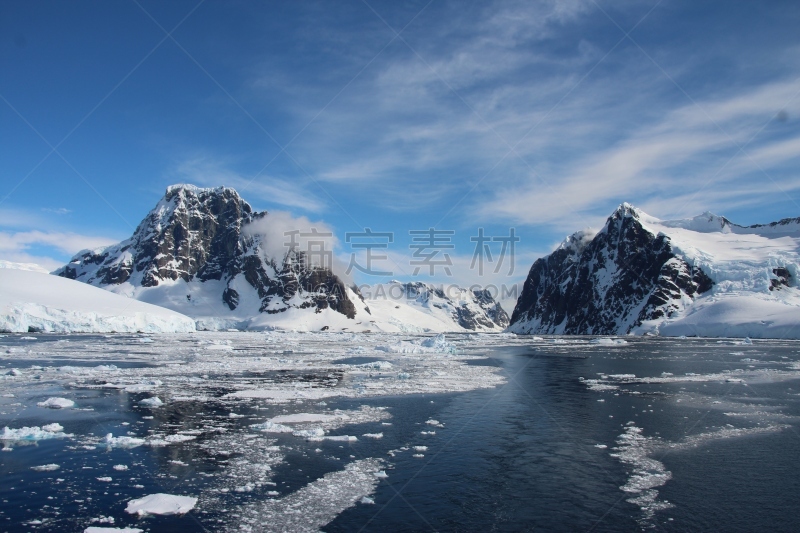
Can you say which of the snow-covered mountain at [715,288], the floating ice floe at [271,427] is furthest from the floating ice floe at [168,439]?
the snow-covered mountain at [715,288]

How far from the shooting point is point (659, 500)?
1266 cm

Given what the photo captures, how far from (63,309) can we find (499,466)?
374 ft

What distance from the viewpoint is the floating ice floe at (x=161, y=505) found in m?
11.5

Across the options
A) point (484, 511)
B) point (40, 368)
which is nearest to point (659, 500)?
point (484, 511)

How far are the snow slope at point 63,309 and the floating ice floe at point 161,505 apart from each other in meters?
108

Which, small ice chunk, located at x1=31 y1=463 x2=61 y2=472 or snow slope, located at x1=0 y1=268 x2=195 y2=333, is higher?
snow slope, located at x1=0 y1=268 x2=195 y2=333

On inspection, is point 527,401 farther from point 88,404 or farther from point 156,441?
point 88,404

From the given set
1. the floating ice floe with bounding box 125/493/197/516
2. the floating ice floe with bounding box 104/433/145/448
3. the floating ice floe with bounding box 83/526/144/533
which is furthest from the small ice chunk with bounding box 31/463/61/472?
the floating ice floe with bounding box 83/526/144/533

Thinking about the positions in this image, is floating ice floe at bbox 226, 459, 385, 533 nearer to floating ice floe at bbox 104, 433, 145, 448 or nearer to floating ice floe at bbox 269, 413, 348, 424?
floating ice floe at bbox 269, 413, 348, 424

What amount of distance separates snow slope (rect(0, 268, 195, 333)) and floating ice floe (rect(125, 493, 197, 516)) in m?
108

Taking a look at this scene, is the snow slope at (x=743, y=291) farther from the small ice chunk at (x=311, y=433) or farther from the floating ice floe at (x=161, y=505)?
the floating ice floe at (x=161, y=505)

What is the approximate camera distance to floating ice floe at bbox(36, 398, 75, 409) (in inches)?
921

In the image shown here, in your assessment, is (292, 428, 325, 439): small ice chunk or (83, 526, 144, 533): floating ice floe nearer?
(83, 526, 144, 533): floating ice floe

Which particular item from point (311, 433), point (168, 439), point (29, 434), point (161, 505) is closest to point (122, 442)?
point (168, 439)
